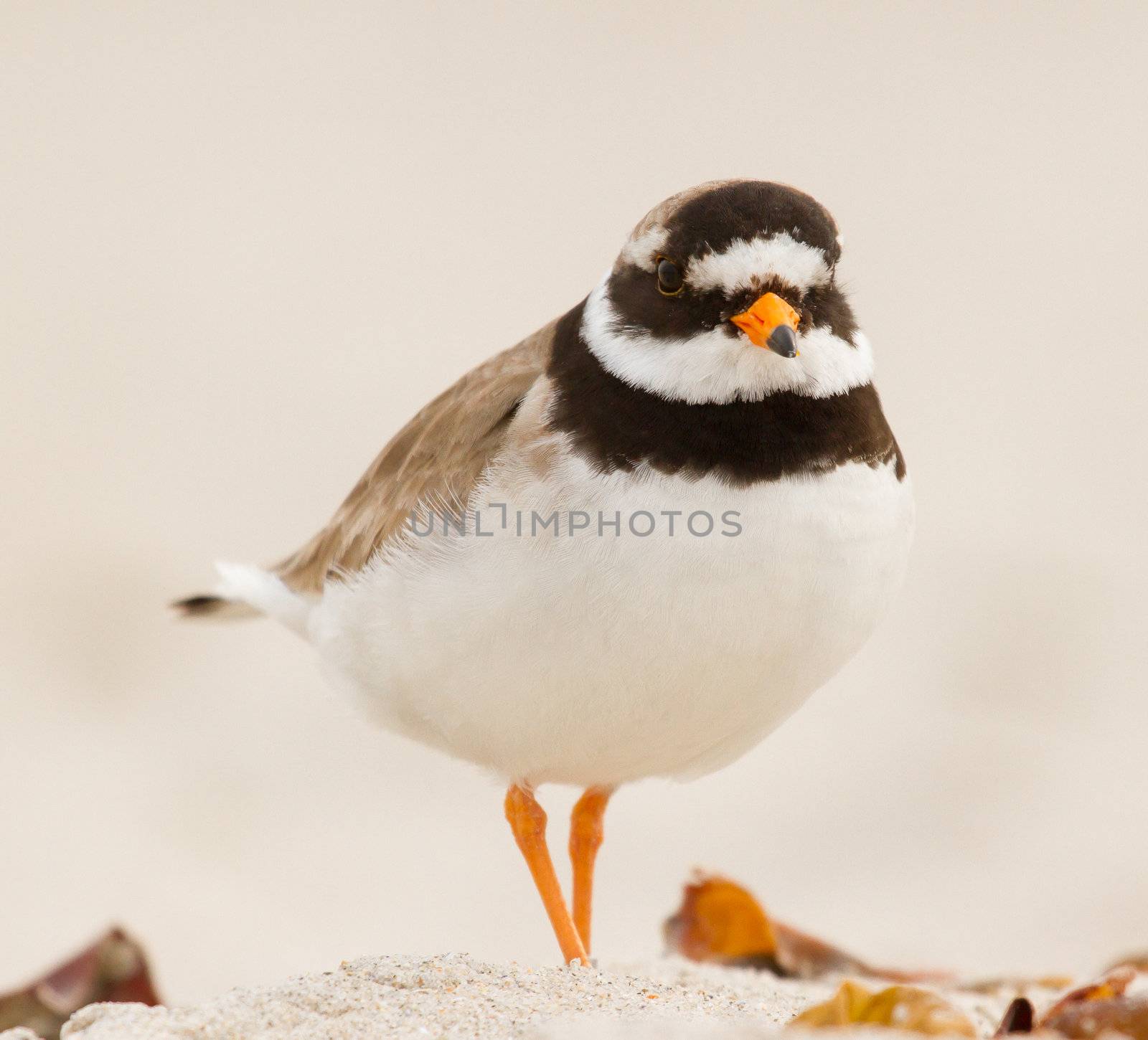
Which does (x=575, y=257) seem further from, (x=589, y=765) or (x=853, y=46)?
(x=589, y=765)

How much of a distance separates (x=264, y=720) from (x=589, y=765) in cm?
424

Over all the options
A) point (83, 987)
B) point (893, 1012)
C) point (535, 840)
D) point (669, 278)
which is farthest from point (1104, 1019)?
point (83, 987)

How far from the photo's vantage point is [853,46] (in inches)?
570

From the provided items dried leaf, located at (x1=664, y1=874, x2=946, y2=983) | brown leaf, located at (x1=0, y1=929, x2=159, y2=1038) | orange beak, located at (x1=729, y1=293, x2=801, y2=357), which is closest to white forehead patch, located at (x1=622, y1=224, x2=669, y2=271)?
orange beak, located at (x1=729, y1=293, x2=801, y2=357)

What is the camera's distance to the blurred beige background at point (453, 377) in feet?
23.9

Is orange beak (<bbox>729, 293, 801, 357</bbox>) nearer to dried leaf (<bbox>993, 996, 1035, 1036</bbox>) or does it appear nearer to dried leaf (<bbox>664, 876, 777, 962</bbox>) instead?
dried leaf (<bbox>993, 996, 1035, 1036</bbox>)

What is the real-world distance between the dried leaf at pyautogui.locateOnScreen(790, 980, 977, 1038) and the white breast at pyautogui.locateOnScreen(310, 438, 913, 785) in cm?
103

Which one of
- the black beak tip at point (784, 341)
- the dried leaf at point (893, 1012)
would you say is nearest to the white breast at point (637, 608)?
the black beak tip at point (784, 341)

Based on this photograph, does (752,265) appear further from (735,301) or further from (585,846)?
(585,846)

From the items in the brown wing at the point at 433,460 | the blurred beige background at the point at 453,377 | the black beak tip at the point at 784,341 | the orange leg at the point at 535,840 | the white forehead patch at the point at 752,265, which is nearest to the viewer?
the black beak tip at the point at 784,341

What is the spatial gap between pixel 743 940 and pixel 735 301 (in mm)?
2266

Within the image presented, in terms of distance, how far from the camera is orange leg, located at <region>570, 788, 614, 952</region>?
516 cm

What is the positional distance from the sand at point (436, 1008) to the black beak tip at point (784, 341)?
153cm
